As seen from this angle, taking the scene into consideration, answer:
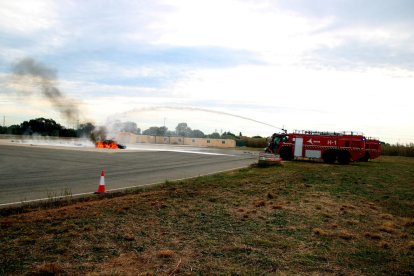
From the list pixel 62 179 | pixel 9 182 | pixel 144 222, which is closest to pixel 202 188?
pixel 144 222

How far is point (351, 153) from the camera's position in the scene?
2873cm

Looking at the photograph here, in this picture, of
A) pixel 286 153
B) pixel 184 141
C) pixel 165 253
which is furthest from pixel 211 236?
pixel 184 141

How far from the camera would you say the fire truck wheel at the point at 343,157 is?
28861 mm

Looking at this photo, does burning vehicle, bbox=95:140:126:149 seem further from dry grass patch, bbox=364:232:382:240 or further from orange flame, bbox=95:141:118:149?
dry grass patch, bbox=364:232:382:240

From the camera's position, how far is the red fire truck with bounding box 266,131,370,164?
94.2ft

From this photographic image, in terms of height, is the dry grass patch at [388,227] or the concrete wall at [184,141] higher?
the concrete wall at [184,141]

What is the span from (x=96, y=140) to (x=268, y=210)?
36724mm

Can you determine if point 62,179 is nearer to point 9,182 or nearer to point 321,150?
point 9,182

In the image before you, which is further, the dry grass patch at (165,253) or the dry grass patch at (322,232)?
the dry grass patch at (322,232)

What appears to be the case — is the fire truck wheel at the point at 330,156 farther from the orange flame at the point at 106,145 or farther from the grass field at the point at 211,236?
the orange flame at the point at 106,145

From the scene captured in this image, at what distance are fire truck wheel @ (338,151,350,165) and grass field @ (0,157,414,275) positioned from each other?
60.9 feet

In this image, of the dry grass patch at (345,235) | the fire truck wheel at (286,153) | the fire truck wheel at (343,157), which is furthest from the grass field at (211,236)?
the fire truck wheel at (286,153)

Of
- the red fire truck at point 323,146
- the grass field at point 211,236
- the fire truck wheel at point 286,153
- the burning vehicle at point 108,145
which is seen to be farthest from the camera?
the burning vehicle at point 108,145

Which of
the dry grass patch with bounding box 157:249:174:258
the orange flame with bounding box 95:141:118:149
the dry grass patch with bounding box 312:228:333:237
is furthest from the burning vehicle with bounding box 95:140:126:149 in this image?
the dry grass patch with bounding box 157:249:174:258
